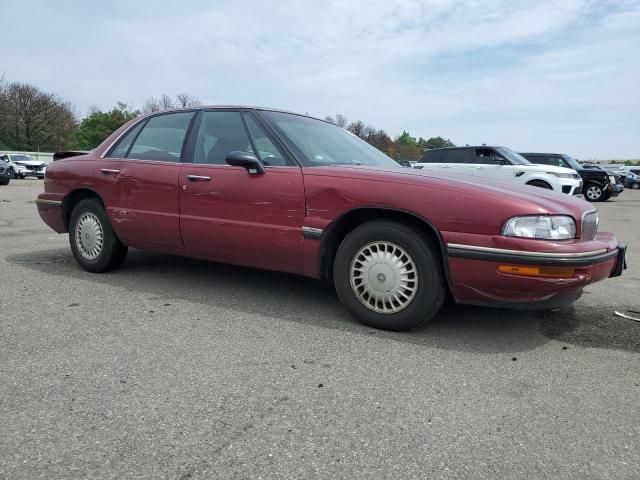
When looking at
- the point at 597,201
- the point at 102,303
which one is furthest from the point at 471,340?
the point at 597,201

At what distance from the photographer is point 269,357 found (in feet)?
9.49

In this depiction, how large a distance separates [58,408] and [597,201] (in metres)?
22.2

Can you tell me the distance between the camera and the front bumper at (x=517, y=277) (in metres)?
2.89

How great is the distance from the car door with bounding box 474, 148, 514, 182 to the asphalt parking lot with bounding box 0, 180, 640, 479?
30.9ft

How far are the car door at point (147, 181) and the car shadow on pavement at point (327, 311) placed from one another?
433 mm

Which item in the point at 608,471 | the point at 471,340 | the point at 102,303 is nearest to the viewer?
the point at 608,471

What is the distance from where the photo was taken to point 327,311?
3.80m

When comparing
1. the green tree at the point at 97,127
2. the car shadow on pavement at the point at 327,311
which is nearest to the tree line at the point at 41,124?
the green tree at the point at 97,127

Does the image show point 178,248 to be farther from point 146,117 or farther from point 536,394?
point 536,394

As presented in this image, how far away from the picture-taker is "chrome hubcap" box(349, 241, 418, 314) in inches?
129

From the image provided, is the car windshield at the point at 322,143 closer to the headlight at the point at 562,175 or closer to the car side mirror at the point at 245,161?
the car side mirror at the point at 245,161

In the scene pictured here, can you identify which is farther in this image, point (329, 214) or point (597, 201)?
point (597, 201)

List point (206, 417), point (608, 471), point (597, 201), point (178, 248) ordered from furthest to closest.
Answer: point (597, 201) < point (178, 248) < point (206, 417) < point (608, 471)

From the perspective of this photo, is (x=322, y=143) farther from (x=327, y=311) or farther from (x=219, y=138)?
(x=327, y=311)
